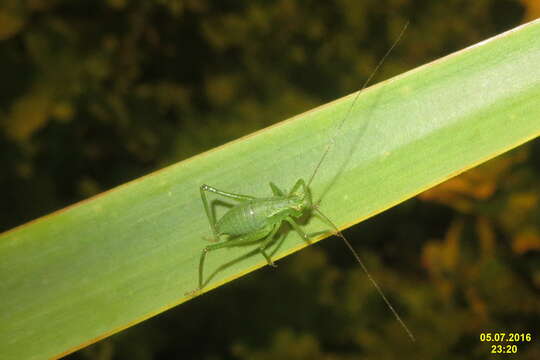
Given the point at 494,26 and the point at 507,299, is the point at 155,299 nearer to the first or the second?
the point at 507,299

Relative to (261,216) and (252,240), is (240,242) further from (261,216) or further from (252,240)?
(261,216)

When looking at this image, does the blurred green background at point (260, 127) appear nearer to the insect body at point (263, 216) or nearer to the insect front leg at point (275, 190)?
the insect body at point (263, 216)

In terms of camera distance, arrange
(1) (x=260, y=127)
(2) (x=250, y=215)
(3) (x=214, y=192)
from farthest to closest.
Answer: (1) (x=260, y=127) < (2) (x=250, y=215) < (3) (x=214, y=192)

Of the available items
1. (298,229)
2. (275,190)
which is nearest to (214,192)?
(275,190)

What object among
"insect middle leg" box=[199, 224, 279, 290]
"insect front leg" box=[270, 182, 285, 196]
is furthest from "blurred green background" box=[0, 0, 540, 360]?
"insect front leg" box=[270, 182, 285, 196]

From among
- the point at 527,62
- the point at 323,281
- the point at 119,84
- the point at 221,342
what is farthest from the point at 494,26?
the point at 221,342

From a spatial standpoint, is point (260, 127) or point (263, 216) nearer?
point (263, 216)

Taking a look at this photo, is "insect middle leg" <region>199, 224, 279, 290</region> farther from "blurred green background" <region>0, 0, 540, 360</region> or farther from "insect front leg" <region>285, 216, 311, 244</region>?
"blurred green background" <region>0, 0, 540, 360</region>

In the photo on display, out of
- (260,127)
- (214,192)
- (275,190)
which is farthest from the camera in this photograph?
(260,127)
